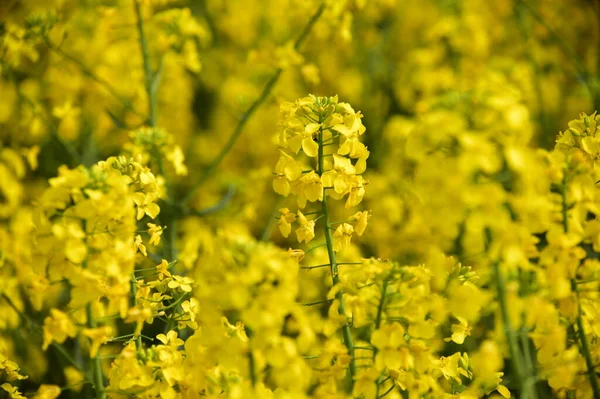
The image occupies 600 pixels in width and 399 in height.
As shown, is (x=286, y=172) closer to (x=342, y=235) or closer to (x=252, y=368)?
(x=342, y=235)

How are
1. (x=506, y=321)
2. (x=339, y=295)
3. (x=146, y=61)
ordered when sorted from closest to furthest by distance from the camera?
(x=506, y=321)
(x=339, y=295)
(x=146, y=61)

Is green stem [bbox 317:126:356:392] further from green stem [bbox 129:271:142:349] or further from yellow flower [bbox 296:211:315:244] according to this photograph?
green stem [bbox 129:271:142:349]

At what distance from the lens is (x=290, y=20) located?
19.3 ft

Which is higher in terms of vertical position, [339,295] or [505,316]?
[339,295]

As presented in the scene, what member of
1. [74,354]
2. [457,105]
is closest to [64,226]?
[457,105]

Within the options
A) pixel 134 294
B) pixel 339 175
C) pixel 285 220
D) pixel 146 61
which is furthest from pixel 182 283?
pixel 146 61

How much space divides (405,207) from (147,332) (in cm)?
174

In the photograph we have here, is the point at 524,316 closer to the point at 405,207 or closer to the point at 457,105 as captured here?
the point at 457,105

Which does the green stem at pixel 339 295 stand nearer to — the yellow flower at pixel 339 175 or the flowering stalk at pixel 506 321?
the yellow flower at pixel 339 175

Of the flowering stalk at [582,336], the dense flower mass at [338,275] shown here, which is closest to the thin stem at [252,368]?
the dense flower mass at [338,275]

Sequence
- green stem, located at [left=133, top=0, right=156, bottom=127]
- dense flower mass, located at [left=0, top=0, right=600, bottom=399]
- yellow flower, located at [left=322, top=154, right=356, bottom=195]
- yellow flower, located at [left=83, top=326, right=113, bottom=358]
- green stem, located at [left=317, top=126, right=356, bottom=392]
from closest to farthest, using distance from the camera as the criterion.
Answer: dense flower mass, located at [left=0, top=0, right=600, bottom=399] < yellow flower, located at [left=83, top=326, right=113, bottom=358] < green stem, located at [left=317, top=126, right=356, bottom=392] < yellow flower, located at [left=322, top=154, right=356, bottom=195] < green stem, located at [left=133, top=0, right=156, bottom=127]

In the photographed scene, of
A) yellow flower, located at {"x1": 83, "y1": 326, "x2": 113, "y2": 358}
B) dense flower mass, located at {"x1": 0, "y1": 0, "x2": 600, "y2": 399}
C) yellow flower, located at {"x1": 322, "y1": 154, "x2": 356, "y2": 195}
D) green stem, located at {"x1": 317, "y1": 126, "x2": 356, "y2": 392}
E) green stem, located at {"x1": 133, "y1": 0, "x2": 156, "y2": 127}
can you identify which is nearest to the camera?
dense flower mass, located at {"x1": 0, "y1": 0, "x2": 600, "y2": 399}

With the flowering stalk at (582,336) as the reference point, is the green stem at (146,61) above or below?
above

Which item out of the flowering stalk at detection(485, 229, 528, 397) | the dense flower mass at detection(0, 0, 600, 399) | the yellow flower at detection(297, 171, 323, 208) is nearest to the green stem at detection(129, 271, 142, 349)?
the dense flower mass at detection(0, 0, 600, 399)
